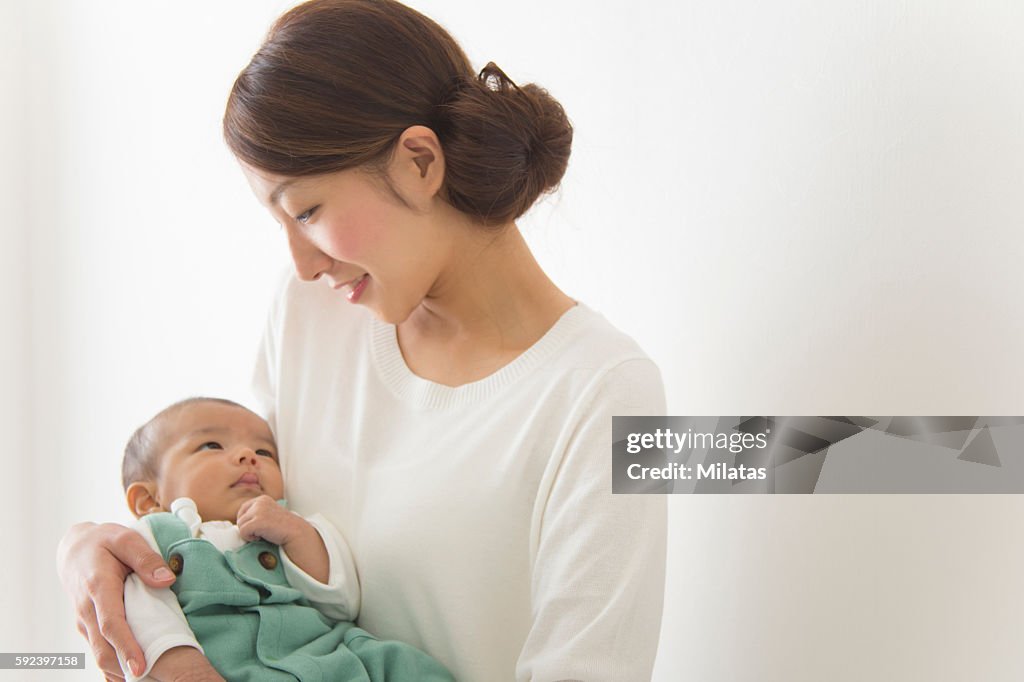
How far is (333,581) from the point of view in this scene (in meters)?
1.26

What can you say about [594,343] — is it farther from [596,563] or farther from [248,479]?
[248,479]

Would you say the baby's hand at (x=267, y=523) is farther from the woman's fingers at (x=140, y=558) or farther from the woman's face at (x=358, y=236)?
the woman's face at (x=358, y=236)

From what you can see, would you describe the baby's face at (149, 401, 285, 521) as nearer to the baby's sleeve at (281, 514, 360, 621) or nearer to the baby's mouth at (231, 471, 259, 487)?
the baby's mouth at (231, 471, 259, 487)

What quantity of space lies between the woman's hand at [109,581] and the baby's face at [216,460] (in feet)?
0.41

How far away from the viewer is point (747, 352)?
54.2 inches

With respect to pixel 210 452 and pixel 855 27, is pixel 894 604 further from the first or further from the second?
pixel 210 452

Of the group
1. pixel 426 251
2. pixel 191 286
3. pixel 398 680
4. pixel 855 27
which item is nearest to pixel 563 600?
pixel 398 680

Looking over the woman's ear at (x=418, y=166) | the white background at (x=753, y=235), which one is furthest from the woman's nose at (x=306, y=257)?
the white background at (x=753, y=235)

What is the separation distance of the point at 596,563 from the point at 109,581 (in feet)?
1.76

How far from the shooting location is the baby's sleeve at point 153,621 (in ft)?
3.58

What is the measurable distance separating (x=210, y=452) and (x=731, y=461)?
688mm

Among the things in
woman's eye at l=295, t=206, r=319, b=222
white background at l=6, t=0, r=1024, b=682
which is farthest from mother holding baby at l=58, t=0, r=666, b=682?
white background at l=6, t=0, r=1024, b=682

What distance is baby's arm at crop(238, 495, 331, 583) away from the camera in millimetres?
1238

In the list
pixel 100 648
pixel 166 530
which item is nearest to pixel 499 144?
pixel 166 530
